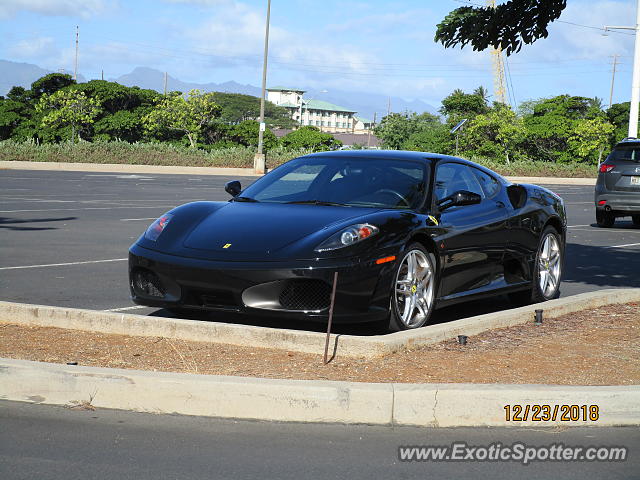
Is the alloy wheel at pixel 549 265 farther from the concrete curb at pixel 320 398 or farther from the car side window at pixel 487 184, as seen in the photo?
the concrete curb at pixel 320 398

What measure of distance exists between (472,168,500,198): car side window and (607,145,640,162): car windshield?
11.0 meters

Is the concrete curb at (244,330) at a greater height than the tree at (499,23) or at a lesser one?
lesser

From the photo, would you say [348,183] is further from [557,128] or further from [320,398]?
[557,128]

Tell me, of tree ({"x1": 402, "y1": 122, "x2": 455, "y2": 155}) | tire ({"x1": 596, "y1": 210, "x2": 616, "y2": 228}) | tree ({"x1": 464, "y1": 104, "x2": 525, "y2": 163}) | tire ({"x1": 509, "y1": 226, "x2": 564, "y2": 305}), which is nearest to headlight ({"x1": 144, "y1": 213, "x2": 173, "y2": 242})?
tire ({"x1": 509, "y1": 226, "x2": 564, "y2": 305})

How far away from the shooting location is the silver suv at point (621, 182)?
18469mm

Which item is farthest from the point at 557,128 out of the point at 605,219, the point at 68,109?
the point at 605,219

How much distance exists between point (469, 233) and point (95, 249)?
6037 mm

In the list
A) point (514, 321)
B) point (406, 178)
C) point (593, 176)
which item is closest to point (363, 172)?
point (406, 178)

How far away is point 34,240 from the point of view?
13.0 meters

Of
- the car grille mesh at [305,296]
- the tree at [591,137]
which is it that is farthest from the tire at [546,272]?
the tree at [591,137]

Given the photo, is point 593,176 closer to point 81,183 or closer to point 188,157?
point 188,157

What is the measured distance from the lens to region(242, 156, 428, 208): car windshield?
Result: 7539 millimetres

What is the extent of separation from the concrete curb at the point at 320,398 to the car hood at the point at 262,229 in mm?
1729
